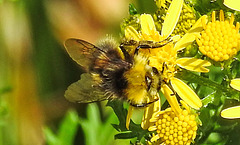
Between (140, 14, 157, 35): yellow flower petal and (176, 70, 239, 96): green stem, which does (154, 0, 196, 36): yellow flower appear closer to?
(140, 14, 157, 35): yellow flower petal

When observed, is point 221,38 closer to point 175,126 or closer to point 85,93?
point 175,126

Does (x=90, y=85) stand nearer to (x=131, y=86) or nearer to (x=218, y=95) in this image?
(x=131, y=86)

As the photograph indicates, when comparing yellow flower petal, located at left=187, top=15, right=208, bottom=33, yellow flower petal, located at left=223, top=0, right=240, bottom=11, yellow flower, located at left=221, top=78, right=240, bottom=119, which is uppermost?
yellow flower petal, located at left=223, top=0, right=240, bottom=11

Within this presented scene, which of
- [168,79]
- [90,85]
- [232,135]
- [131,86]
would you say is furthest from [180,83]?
[232,135]

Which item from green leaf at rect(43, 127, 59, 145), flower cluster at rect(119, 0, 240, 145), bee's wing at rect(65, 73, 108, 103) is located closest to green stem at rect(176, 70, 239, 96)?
flower cluster at rect(119, 0, 240, 145)

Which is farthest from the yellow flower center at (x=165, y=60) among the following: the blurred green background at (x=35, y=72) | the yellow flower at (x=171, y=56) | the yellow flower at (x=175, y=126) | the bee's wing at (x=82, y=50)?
the blurred green background at (x=35, y=72)

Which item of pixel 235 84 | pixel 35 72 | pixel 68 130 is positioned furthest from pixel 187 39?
pixel 35 72
